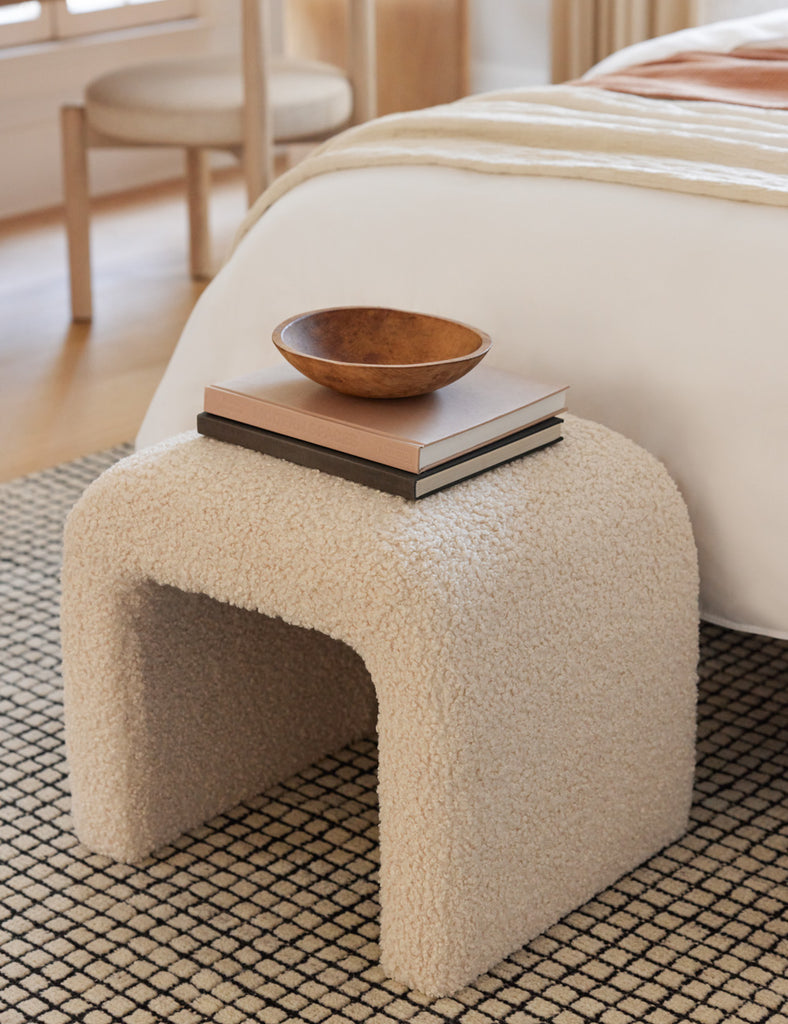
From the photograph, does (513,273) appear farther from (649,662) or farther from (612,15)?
(612,15)

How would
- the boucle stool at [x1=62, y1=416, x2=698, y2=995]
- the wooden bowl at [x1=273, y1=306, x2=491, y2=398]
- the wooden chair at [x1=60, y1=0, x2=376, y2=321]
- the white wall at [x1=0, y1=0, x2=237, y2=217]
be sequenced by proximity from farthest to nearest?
the white wall at [x1=0, y1=0, x2=237, y2=217] → the wooden chair at [x1=60, y1=0, x2=376, y2=321] → the wooden bowl at [x1=273, y1=306, x2=491, y2=398] → the boucle stool at [x1=62, y1=416, x2=698, y2=995]

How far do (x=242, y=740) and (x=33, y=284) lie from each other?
2.11 m

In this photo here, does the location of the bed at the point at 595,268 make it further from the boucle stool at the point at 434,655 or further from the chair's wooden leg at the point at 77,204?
the chair's wooden leg at the point at 77,204

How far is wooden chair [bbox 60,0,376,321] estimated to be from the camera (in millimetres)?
2719

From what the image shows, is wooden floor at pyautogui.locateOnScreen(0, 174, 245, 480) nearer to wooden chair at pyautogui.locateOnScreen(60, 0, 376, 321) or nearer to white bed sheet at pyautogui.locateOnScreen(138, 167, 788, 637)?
wooden chair at pyautogui.locateOnScreen(60, 0, 376, 321)

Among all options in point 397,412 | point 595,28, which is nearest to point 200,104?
point 595,28

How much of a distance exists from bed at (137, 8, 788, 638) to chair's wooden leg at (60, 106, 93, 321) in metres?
1.28

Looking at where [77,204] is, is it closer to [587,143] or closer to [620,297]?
[587,143]

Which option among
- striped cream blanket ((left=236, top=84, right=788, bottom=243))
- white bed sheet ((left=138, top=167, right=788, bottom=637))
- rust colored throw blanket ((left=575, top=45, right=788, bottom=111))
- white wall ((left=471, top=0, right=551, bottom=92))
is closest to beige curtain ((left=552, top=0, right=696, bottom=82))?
white wall ((left=471, top=0, right=551, bottom=92))

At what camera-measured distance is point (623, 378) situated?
1.36 meters

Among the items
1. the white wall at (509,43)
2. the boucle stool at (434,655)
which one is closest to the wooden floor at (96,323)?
the white wall at (509,43)

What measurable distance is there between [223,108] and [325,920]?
6.09ft

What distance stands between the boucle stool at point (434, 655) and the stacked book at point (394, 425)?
16 millimetres

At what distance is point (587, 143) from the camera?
5.13ft
